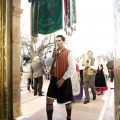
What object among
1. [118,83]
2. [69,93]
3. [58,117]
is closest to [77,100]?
[58,117]

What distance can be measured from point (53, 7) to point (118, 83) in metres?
1.85

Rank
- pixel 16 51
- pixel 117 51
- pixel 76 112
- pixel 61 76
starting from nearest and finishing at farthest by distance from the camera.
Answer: pixel 117 51 → pixel 61 76 → pixel 16 51 → pixel 76 112

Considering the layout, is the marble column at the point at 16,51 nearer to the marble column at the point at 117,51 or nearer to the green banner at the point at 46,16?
the green banner at the point at 46,16

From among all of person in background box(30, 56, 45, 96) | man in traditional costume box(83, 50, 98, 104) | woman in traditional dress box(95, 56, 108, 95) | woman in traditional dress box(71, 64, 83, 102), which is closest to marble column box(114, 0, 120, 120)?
woman in traditional dress box(71, 64, 83, 102)

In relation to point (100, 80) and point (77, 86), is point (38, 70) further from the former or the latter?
point (100, 80)

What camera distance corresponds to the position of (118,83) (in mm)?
1698

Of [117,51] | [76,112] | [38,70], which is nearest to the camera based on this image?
[117,51]

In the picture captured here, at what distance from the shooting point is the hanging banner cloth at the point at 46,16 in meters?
3.07

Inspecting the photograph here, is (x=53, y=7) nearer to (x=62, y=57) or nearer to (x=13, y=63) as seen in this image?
(x=62, y=57)

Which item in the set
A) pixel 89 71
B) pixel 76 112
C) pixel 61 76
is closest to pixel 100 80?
pixel 89 71

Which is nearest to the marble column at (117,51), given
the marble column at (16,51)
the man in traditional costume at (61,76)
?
the man in traditional costume at (61,76)

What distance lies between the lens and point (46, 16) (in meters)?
3.15

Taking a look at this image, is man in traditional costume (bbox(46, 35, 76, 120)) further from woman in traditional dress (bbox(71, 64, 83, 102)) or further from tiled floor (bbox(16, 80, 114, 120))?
woman in traditional dress (bbox(71, 64, 83, 102))

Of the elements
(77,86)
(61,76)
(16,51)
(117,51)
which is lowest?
(77,86)
